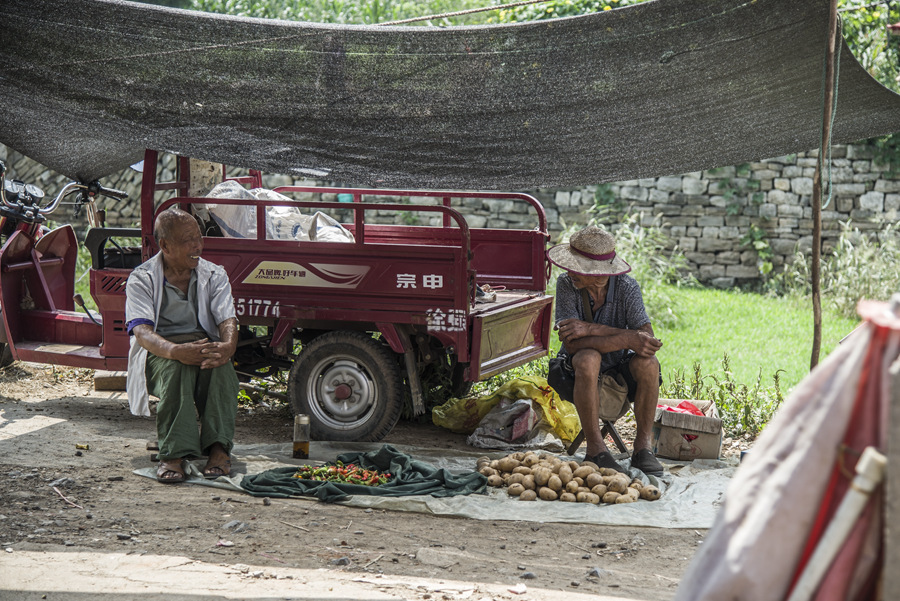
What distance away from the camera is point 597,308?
525cm

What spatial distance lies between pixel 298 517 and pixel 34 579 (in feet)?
4.15

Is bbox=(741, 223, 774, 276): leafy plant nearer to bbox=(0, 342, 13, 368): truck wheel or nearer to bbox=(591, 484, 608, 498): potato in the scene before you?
bbox=(591, 484, 608, 498): potato

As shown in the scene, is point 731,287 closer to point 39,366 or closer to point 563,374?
point 563,374

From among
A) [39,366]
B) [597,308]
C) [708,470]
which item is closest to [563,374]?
[597,308]

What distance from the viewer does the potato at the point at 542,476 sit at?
15.5ft

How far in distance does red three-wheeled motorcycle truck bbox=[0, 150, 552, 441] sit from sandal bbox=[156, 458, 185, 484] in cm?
103

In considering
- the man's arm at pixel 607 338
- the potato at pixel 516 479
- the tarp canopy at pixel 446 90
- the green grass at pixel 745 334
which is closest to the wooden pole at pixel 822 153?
the tarp canopy at pixel 446 90

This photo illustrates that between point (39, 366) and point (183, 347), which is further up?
point (183, 347)

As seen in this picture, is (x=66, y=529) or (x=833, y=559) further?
(x=66, y=529)

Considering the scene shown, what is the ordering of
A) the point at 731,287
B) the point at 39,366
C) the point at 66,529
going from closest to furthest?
the point at 66,529 < the point at 39,366 < the point at 731,287

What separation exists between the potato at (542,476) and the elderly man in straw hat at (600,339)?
42 cm

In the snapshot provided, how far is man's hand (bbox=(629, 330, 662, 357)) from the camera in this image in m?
5.03

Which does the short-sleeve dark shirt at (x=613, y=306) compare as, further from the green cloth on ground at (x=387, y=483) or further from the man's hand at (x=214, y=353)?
the man's hand at (x=214, y=353)

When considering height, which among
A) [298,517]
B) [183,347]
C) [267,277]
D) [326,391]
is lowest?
[298,517]
